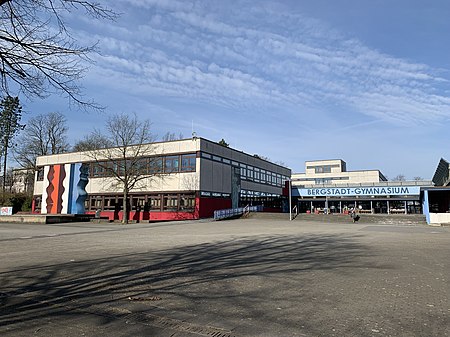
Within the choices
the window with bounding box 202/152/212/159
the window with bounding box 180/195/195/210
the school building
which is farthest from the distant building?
the window with bounding box 180/195/195/210

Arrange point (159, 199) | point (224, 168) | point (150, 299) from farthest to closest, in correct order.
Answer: point (224, 168)
point (159, 199)
point (150, 299)

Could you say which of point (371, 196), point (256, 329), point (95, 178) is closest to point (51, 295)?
point (256, 329)

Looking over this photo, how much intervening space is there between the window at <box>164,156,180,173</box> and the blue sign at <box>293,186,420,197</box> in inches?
942

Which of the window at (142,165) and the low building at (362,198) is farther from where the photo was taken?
the low building at (362,198)

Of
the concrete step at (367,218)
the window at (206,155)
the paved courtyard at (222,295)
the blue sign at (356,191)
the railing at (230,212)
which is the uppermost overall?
the window at (206,155)

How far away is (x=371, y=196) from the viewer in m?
52.8

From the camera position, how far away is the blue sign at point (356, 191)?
160 feet

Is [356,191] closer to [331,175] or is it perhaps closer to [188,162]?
[188,162]

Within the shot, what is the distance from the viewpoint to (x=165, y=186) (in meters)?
39.3

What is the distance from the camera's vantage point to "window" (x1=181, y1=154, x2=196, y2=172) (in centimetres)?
3816

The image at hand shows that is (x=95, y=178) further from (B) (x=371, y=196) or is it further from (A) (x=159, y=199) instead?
(B) (x=371, y=196)

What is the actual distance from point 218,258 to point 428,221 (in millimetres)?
28407

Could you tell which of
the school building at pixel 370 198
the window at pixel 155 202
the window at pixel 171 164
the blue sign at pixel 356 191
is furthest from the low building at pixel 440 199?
the window at pixel 155 202

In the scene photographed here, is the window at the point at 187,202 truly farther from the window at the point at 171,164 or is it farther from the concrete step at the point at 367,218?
the concrete step at the point at 367,218
